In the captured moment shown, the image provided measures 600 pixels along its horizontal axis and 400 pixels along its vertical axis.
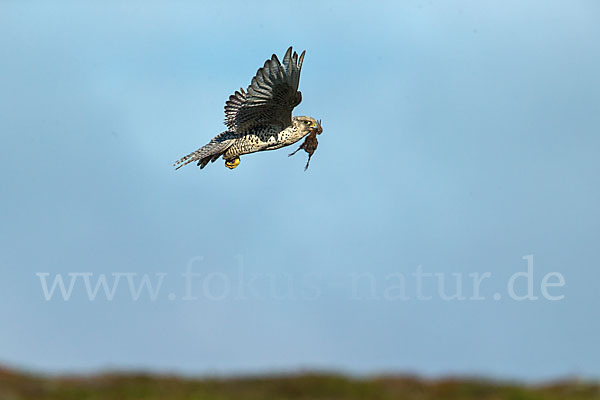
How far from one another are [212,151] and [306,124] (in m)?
2.71

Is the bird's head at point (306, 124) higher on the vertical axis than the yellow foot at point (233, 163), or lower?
higher

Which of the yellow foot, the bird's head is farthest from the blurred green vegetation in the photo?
the bird's head

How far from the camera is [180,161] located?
1925 centimetres

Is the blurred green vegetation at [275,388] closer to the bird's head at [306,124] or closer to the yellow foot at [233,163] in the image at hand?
the yellow foot at [233,163]

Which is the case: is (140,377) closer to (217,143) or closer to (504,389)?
(504,389)

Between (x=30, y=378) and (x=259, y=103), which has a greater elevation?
(x=259, y=103)

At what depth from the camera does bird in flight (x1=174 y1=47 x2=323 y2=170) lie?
18.3 metres

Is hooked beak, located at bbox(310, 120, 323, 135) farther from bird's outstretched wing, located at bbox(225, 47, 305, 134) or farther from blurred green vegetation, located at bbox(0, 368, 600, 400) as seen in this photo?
blurred green vegetation, located at bbox(0, 368, 600, 400)

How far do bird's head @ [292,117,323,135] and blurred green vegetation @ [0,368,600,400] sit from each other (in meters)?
8.48

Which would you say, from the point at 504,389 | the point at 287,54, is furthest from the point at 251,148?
the point at 504,389

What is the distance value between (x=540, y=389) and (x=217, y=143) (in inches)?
417

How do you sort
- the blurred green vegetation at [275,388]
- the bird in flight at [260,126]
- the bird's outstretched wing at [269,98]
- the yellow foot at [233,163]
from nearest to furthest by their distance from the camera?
the blurred green vegetation at [275,388] → the bird's outstretched wing at [269,98] → the bird in flight at [260,126] → the yellow foot at [233,163]

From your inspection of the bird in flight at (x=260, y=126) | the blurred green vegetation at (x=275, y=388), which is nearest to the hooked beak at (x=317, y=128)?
the bird in flight at (x=260, y=126)

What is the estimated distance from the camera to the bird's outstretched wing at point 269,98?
17.5 metres
